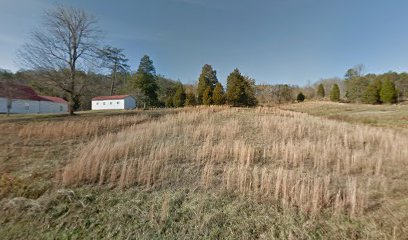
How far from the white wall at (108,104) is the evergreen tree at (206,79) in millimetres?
17149

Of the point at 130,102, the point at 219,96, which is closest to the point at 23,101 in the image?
the point at 130,102

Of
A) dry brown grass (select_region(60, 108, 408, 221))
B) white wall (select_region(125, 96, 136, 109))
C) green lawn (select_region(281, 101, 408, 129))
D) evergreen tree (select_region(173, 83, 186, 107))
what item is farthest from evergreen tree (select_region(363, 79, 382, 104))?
white wall (select_region(125, 96, 136, 109))

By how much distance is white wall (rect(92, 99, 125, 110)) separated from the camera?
44.9 m

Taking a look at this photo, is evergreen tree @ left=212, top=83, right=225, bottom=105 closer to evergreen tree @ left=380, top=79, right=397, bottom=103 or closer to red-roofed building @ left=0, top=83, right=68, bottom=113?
red-roofed building @ left=0, top=83, right=68, bottom=113

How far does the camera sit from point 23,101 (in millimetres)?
37719

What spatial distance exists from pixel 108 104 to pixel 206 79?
23.6m

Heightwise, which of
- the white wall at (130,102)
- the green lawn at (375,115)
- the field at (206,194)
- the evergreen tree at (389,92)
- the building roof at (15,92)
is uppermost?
the evergreen tree at (389,92)

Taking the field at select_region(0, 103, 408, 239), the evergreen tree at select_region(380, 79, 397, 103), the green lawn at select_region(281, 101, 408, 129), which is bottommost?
the field at select_region(0, 103, 408, 239)

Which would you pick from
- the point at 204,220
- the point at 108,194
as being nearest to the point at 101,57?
the point at 108,194

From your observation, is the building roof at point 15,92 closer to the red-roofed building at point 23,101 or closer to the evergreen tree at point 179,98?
the red-roofed building at point 23,101

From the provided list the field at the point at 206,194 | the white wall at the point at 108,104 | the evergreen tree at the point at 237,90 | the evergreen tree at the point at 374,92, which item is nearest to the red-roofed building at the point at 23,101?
the white wall at the point at 108,104

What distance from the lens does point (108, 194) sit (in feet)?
13.3

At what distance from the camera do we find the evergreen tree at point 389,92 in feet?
131

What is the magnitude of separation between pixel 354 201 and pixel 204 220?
2.38m
